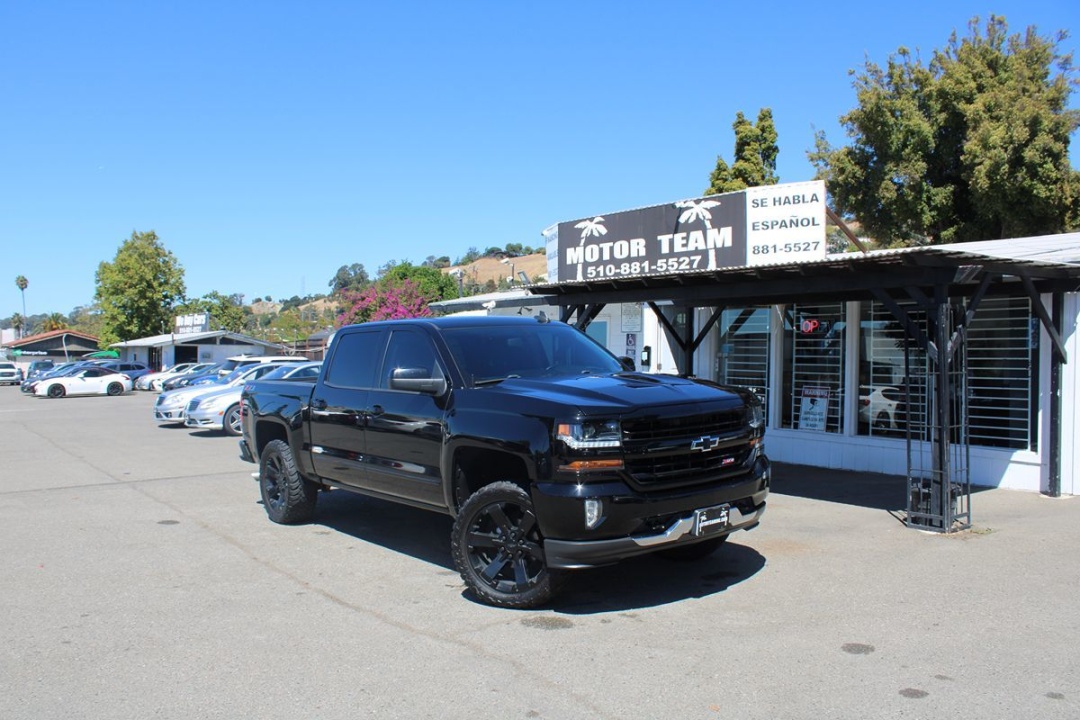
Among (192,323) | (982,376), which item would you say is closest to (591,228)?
(982,376)

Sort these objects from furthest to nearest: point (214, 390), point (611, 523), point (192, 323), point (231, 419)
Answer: point (192, 323)
point (214, 390)
point (231, 419)
point (611, 523)

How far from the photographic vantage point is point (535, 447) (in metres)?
5.64

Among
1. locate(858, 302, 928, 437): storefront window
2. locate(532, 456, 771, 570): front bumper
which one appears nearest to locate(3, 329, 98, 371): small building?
locate(858, 302, 928, 437): storefront window

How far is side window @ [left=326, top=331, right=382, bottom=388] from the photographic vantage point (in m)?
7.68

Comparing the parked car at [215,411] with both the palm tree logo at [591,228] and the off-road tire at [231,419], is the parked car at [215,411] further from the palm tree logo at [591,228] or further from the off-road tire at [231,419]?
the palm tree logo at [591,228]

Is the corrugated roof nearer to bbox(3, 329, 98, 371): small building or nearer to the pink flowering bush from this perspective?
the pink flowering bush

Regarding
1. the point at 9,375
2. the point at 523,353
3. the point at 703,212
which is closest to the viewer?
the point at 523,353

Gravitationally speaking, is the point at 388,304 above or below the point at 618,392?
above

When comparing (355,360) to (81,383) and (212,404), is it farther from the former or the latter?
(81,383)

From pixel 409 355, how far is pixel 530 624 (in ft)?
8.49

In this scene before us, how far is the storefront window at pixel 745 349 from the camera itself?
45.6ft

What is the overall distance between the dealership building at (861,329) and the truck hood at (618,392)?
115 inches

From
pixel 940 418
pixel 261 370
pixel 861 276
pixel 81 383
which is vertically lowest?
pixel 81 383

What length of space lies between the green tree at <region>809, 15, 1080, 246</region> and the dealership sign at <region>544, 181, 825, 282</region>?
13.9m
